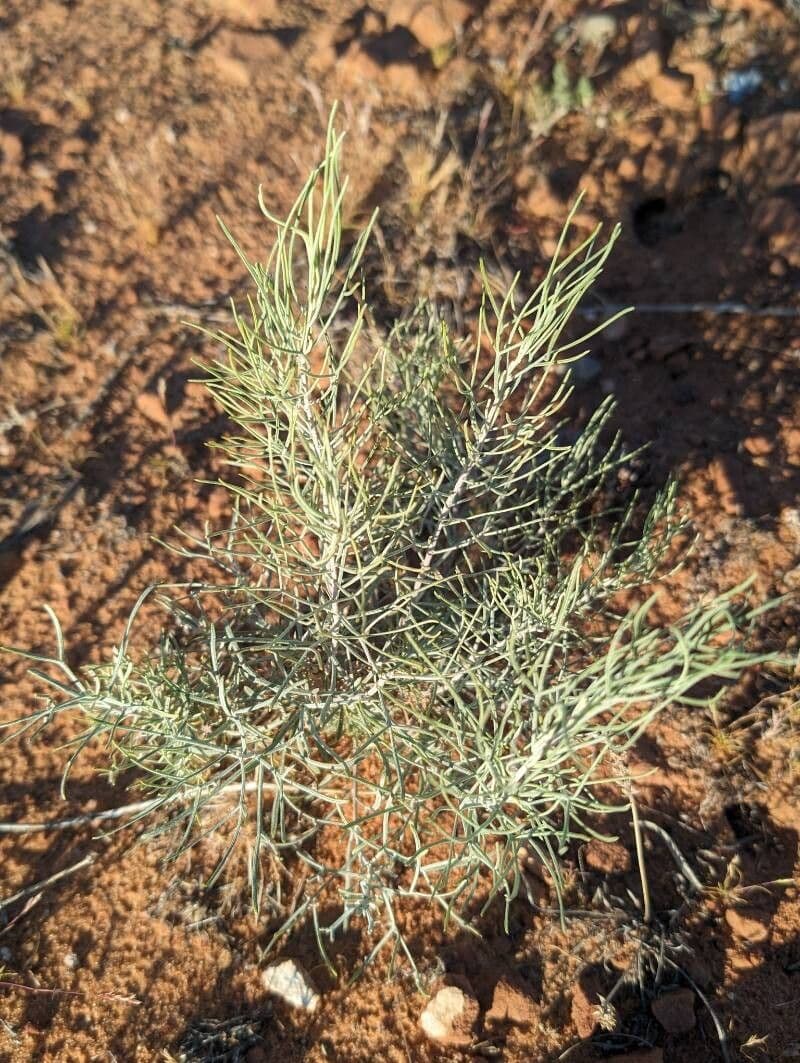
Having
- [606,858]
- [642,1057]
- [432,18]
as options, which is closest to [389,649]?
[606,858]

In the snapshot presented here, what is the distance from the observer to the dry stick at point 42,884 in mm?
1880

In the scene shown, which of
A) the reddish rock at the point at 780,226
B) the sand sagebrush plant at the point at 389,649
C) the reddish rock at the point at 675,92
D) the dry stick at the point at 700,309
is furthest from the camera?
the reddish rock at the point at 675,92

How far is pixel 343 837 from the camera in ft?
6.33

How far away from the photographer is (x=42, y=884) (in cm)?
190

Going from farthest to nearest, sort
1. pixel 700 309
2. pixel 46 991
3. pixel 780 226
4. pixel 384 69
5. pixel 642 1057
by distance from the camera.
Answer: pixel 384 69, pixel 780 226, pixel 700 309, pixel 46 991, pixel 642 1057

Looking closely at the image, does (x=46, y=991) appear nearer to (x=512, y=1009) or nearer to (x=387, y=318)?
(x=512, y=1009)

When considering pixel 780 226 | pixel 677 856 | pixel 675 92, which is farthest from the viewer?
pixel 675 92

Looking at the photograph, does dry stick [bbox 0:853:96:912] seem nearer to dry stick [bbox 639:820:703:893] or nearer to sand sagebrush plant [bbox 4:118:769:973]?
sand sagebrush plant [bbox 4:118:769:973]

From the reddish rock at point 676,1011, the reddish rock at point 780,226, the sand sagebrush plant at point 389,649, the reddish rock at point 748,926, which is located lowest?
the reddish rock at point 676,1011

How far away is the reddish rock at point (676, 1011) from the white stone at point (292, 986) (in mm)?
721

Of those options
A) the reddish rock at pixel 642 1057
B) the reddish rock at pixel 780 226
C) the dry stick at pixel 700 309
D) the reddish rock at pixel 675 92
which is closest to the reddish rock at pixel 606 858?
the reddish rock at pixel 642 1057

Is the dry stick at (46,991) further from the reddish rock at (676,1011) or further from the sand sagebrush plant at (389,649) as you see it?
the reddish rock at (676,1011)

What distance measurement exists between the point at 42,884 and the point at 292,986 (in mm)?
642

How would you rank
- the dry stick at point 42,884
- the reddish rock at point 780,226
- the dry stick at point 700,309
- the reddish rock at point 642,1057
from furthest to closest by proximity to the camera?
1. the reddish rock at point 780,226
2. the dry stick at point 700,309
3. the dry stick at point 42,884
4. the reddish rock at point 642,1057
